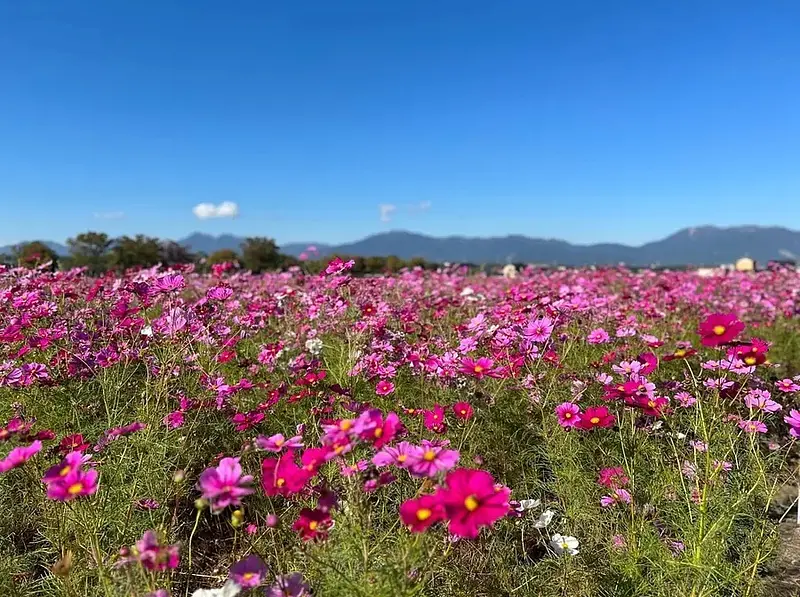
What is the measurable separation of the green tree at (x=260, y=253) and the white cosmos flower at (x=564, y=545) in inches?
996

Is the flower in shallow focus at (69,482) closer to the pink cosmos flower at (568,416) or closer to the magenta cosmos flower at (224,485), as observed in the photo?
the magenta cosmos flower at (224,485)

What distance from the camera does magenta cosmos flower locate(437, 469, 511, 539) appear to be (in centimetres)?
109

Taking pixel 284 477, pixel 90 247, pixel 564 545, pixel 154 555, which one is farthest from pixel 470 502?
pixel 90 247

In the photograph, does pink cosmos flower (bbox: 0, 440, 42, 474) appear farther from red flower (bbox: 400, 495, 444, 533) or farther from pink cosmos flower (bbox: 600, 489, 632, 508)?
pink cosmos flower (bbox: 600, 489, 632, 508)

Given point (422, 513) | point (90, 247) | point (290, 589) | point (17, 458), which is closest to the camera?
point (422, 513)

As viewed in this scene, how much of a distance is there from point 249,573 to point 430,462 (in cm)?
47

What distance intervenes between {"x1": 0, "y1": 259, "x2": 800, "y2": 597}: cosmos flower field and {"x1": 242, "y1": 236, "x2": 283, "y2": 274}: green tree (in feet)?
76.0

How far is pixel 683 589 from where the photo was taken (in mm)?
1713

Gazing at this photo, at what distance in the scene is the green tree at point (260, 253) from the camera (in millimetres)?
26531

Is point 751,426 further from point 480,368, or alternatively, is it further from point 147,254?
point 147,254

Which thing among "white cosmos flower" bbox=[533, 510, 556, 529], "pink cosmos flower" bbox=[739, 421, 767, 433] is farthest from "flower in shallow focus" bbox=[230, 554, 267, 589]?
"pink cosmos flower" bbox=[739, 421, 767, 433]

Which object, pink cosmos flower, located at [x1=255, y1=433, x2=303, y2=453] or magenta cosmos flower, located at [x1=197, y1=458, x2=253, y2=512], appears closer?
magenta cosmos flower, located at [x1=197, y1=458, x2=253, y2=512]

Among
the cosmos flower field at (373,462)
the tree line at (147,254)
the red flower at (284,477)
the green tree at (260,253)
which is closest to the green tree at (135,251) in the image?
the tree line at (147,254)

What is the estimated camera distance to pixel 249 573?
1196mm
